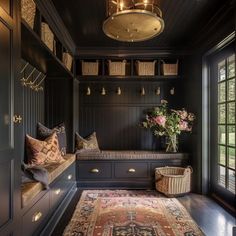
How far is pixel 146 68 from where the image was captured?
4098 mm

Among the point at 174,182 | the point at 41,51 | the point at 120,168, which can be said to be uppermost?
the point at 41,51

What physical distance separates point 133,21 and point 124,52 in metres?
2.09

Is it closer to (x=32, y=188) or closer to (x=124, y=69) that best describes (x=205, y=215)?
(x=32, y=188)

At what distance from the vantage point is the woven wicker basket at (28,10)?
1941 mm

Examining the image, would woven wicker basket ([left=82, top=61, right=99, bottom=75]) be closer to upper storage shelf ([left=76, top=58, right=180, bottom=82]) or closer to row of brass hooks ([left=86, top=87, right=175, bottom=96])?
upper storage shelf ([left=76, top=58, right=180, bottom=82])

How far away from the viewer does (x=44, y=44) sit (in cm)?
243

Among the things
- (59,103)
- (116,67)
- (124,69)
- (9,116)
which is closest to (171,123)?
(124,69)

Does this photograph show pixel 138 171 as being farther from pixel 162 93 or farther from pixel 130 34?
pixel 130 34

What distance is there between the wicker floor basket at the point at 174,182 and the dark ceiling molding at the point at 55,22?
95.9 inches

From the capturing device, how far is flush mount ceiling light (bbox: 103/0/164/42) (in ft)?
6.31

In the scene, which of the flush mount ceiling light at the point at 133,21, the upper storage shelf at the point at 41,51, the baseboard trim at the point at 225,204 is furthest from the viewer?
the baseboard trim at the point at 225,204

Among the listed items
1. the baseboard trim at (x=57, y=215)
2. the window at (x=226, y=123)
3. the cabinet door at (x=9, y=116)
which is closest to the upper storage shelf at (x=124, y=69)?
the window at (x=226, y=123)

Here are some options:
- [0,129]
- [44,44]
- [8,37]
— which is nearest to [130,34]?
[44,44]

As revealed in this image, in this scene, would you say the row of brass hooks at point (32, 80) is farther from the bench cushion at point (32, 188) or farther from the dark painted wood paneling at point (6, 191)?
the dark painted wood paneling at point (6, 191)
